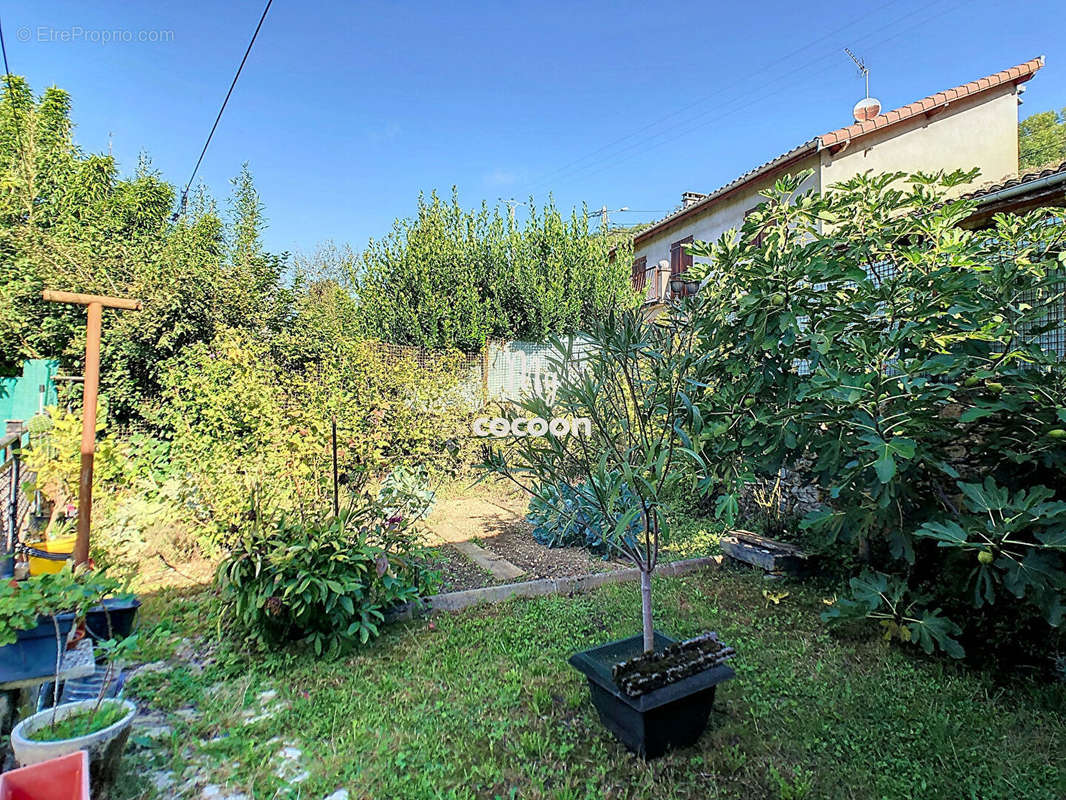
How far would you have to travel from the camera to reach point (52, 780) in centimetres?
161

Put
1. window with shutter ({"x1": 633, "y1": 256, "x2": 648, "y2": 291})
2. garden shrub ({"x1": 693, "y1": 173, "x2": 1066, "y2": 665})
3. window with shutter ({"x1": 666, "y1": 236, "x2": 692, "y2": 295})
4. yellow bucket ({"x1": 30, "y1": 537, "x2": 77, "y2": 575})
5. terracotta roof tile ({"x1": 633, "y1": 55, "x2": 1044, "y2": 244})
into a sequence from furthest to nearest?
window with shutter ({"x1": 633, "y1": 256, "x2": 648, "y2": 291}), window with shutter ({"x1": 666, "y1": 236, "x2": 692, "y2": 295}), terracotta roof tile ({"x1": 633, "y1": 55, "x2": 1044, "y2": 244}), yellow bucket ({"x1": 30, "y1": 537, "x2": 77, "y2": 575}), garden shrub ({"x1": 693, "y1": 173, "x2": 1066, "y2": 665})

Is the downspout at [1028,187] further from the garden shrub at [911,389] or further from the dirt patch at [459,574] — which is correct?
the dirt patch at [459,574]

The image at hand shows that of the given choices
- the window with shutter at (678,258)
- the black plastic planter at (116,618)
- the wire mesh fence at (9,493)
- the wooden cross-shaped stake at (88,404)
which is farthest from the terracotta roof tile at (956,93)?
the wire mesh fence at (9,493)

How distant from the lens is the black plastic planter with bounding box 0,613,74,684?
1941 millimetres

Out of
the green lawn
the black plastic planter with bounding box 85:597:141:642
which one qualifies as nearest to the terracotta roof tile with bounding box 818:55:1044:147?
the green lawn

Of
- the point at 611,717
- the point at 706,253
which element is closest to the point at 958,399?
the point at 706,253

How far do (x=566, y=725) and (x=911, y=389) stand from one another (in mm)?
2013

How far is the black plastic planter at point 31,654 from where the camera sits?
6.37ft

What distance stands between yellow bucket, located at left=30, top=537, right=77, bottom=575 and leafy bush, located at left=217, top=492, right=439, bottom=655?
1.41 meters

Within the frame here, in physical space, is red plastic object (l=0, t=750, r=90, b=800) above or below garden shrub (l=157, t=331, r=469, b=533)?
below

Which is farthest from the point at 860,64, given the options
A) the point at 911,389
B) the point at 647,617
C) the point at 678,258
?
the point at 647,617

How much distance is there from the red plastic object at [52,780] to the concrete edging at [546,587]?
Answer: 6.76ft

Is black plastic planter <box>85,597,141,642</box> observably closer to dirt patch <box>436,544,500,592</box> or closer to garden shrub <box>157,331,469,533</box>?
garden shrub <box>157,331,469,533</box>

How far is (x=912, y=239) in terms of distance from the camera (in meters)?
3.02
